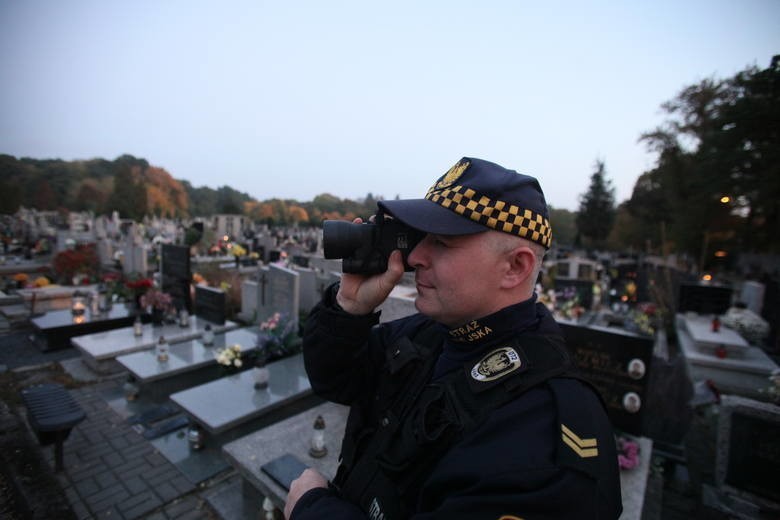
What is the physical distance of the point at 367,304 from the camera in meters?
1.54

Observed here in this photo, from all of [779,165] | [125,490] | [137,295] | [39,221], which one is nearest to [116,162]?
[39,221]

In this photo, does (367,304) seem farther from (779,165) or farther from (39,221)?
(39,221)

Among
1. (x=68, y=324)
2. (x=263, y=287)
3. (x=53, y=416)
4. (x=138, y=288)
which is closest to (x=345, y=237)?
(x=53, y=416)

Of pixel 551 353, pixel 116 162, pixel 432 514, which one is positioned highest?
pixel 116 162

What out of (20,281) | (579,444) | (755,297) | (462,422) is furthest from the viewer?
(755,297)

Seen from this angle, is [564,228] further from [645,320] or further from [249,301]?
[249,301]

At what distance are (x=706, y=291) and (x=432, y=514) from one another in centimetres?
1221

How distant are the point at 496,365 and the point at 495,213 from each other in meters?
0.51

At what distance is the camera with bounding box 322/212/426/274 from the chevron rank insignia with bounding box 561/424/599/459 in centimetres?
79

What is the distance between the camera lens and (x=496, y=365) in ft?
4.17

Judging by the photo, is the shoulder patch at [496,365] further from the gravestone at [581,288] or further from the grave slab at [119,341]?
the gravestone at [581,288]

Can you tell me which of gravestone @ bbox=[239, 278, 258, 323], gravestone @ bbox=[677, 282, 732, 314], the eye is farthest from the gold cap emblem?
gravestone @ bbox=[677, 282, 732, 314]

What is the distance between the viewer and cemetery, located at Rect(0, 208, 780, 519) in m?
3.77

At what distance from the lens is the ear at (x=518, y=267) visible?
4.42 ft
